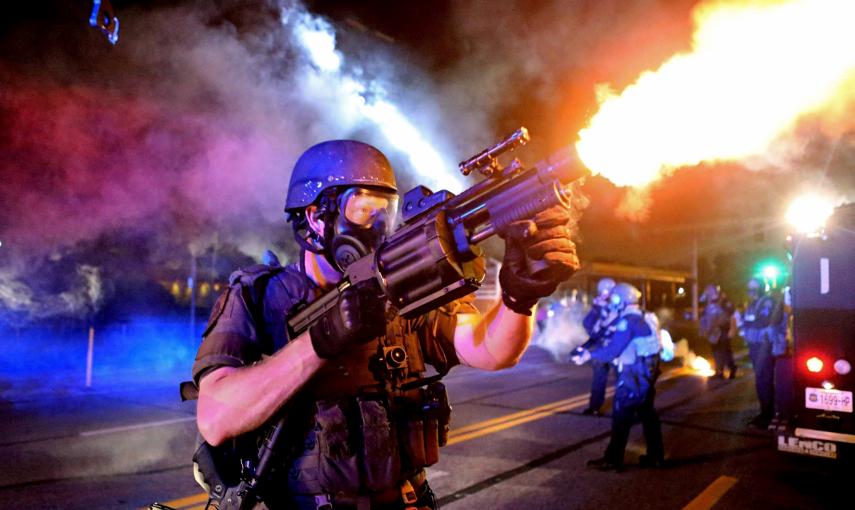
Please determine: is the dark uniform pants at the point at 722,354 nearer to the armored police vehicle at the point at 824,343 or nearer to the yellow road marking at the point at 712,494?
the armored police vehicle at the point at 824,343

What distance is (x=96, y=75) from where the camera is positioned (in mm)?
9836

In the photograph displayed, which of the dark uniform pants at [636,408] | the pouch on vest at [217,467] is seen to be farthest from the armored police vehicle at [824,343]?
the pouch on vest at [217,467]

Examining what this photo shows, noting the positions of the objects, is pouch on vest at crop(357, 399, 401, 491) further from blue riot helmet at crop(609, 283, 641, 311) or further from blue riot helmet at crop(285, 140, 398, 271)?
blue riot helmet at crop(609, 283, 641, 311)

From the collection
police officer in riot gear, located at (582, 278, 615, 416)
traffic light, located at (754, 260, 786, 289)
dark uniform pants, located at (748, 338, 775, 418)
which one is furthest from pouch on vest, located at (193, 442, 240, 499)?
traffic light, located at (754, 260, 786, 289)

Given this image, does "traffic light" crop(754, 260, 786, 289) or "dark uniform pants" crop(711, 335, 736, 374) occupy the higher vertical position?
"traffic light" crop(754, 260, 786, 289)

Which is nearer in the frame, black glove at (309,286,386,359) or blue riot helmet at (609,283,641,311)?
black glove at (309,286,386,359)

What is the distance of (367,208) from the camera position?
7.88 ft

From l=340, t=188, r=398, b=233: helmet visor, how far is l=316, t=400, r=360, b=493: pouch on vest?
2.48 ft

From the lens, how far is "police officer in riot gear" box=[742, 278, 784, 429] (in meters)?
8.18

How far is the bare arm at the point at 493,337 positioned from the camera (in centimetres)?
231

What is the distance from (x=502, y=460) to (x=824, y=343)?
335 cm

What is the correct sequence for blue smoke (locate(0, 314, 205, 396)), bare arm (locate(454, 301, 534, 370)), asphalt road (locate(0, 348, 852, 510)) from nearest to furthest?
1. bare arm (locate(454, 301, 534, 370))
2. asphalt road (locate(0, 348, 852, 510))
3. blue smoke (locate(0, 314, 205, 396))

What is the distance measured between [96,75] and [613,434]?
32.5 ft

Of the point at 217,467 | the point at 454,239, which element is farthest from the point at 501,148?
the point at 217,467
